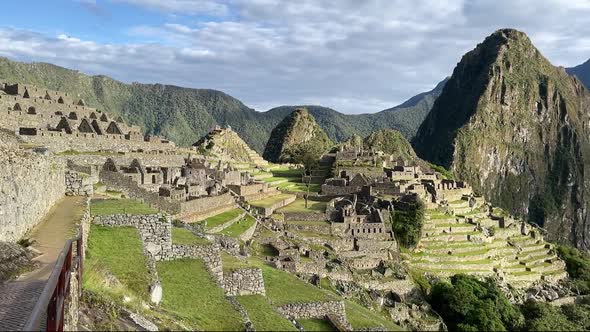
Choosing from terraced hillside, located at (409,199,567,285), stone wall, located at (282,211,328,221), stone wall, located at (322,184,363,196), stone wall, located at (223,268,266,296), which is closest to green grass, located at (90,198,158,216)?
stone wall, located at (223,268,266,296)

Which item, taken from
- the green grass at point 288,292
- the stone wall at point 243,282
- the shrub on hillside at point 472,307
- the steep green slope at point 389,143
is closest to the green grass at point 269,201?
the shrub on hillside at point 472,307

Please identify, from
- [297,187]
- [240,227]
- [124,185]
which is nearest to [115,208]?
[124,185]

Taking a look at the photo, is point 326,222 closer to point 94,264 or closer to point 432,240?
point 432,240

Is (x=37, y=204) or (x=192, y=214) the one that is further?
(x=192, y=214)

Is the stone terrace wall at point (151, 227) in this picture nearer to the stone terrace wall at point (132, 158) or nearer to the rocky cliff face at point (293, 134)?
the stone terrace wall at point (132, 158)

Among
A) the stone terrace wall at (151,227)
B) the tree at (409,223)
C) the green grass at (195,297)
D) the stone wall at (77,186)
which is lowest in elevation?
the tree at (409,223)

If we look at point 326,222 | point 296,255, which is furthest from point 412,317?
point 326,222
